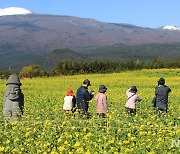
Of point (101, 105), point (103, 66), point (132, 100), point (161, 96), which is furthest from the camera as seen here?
point (103, 66)

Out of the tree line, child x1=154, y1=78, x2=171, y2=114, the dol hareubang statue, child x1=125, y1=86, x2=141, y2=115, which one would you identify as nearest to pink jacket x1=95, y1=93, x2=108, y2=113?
child x1=125, y1=86, x2=141, y2=115

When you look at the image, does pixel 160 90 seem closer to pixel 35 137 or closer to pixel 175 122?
pixel 175 122

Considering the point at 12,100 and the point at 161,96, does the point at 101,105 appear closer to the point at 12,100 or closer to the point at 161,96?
the point at 161,96

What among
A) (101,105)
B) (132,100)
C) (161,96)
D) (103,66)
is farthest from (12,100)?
(103,66)

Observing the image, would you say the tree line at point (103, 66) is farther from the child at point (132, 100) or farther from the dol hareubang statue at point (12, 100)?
the dol hareubang statue at point (12, 100)

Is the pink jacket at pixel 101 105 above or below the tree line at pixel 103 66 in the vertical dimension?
below

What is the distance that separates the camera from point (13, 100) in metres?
12.9

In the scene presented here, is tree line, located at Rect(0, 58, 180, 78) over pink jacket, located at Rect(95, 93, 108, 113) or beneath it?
over

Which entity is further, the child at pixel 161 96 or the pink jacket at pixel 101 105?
the child at pixel 161 96

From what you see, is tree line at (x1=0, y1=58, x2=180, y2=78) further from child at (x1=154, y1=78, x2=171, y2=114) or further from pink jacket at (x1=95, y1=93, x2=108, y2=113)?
pink jacket at (x1=95, y1=93, x2=108, y2=113)

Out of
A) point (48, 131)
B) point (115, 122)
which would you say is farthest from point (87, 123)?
point (48, 131)

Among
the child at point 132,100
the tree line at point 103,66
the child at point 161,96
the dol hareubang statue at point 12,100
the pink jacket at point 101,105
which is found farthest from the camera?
the tree line at point 103,66

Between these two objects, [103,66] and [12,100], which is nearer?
[12,100]

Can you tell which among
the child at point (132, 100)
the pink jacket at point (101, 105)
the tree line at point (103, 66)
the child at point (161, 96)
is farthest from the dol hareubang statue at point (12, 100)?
the tree line at point (103, 66)
